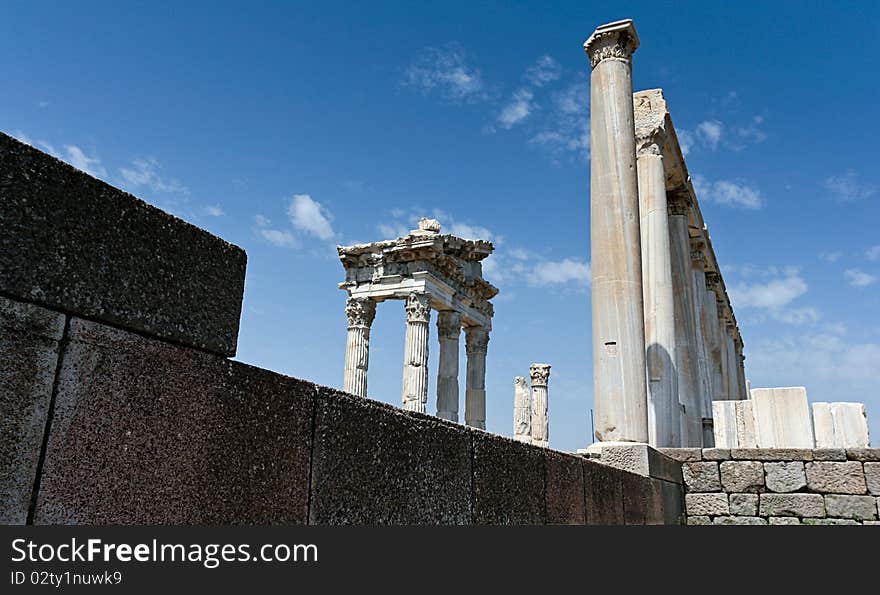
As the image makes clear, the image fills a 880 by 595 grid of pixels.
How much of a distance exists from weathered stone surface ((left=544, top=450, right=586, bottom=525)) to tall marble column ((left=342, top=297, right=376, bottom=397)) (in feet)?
73.0

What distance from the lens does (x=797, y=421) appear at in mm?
11617

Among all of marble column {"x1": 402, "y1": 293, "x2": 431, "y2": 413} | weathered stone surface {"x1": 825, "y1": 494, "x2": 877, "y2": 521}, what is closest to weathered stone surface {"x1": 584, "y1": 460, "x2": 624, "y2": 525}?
weathered stone surface {"x1": 825, "y1": 494, "x2": 877, "y2": 521}

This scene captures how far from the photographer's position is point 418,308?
27844 mm

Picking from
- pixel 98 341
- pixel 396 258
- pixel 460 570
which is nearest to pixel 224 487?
pixel 98 341

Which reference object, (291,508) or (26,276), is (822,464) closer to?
(291,508)

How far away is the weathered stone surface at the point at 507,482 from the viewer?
442 cm

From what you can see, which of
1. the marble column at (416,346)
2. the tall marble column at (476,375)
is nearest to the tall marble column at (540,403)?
the tall marble column at (476,375)

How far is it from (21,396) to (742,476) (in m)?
11.3

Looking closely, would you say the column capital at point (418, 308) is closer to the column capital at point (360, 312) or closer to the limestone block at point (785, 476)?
the column capital at point (360, 312)

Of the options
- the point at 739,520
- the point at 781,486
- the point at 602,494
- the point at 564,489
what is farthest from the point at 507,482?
the point at 781,486

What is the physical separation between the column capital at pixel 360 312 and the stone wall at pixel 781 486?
1925 cm

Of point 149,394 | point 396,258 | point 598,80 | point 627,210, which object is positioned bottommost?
point 149,394

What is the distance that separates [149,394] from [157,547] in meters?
0.48

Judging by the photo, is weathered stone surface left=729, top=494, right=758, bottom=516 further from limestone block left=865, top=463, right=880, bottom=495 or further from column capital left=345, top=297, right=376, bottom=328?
column capital left=345, top=297, right=376, bottom=328
